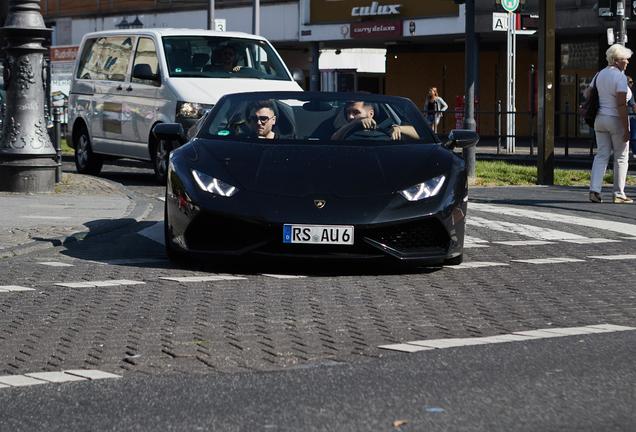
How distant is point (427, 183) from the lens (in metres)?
9.62

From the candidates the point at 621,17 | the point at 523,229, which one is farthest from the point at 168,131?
the point at 621,17

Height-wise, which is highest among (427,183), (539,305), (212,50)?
(212,50)

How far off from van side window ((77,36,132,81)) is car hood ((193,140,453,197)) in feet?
31.8

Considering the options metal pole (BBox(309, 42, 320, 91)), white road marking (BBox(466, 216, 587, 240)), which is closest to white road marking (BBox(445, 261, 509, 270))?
white road marking (BBox(466, 216, 587, 240))

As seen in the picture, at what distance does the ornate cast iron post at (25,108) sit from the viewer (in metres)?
15.3

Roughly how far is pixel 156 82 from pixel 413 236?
31.0ft

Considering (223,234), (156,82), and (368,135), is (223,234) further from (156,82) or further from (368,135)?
(156,82)

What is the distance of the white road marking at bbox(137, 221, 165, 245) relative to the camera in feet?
38.7

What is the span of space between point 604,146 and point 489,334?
9557 millimetres

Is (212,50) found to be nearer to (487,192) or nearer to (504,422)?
(487,192)

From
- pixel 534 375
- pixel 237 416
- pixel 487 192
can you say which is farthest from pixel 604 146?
pixel 237 416

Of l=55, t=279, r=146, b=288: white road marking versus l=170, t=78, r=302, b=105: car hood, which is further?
l=170, t=78, r=302, b=105: car hood

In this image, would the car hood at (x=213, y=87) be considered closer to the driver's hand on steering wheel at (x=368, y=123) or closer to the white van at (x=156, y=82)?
the white van at (x=156, y=82)

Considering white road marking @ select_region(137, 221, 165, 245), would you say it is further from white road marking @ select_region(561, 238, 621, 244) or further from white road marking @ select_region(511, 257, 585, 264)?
white road marking @ select_region(561, 238, 621, 244)
